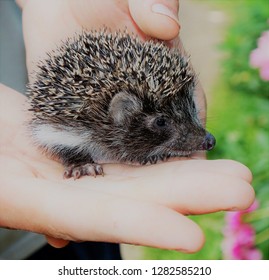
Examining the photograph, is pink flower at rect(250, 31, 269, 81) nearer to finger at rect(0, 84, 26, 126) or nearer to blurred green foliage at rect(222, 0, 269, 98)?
blurred green foliage at rect(222, 0, 269, 98)

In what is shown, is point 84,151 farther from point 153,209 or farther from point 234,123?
point 234,123

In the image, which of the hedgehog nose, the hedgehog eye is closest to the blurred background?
the hedgehog nose

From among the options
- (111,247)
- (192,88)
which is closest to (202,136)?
(192,88)

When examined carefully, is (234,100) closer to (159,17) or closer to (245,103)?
(245,103)

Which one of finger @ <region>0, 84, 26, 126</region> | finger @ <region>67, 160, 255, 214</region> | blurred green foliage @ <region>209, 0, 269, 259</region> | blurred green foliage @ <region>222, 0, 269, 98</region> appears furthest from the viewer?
blurred green foliage @ <region>222, 0, 269, 98</region>

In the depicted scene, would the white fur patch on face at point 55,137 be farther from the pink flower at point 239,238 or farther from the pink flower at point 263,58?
the pink flower at point 263,58
